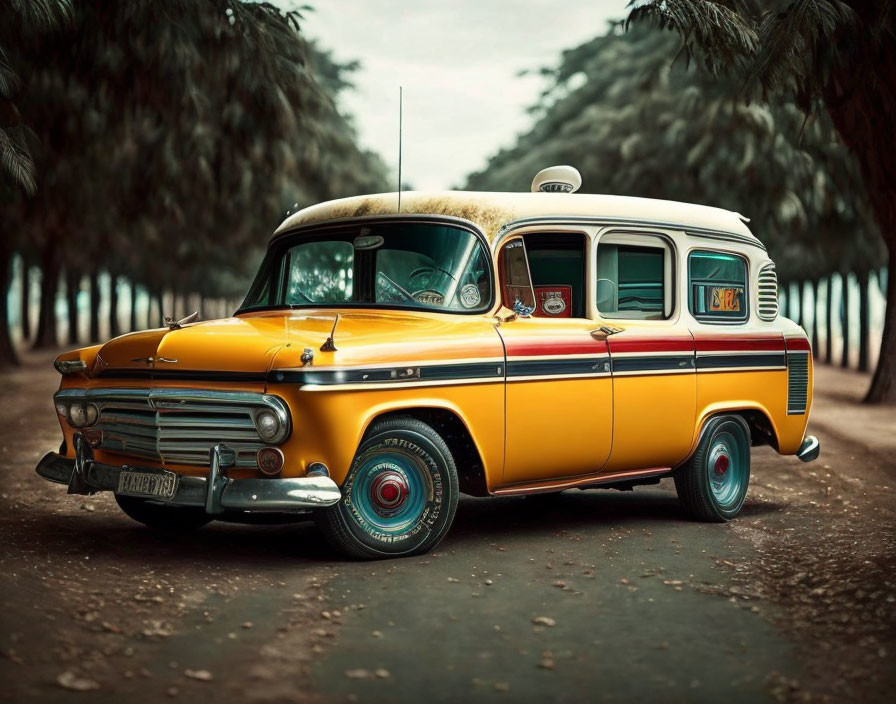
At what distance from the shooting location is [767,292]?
1002cm

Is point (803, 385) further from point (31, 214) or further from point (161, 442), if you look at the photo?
point (31, 214)

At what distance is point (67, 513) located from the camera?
9.44 meters

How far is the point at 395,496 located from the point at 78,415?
2153 millimetres

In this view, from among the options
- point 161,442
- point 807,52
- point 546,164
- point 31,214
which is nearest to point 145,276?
point 546,164

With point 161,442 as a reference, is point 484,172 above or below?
above

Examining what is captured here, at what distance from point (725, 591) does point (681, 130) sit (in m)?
18.2

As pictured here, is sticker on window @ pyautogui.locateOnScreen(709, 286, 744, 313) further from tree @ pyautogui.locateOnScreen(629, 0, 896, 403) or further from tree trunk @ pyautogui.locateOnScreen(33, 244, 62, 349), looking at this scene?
tree trunk @ pyautogui.locateOnScreen(33, 244, 62, 349)

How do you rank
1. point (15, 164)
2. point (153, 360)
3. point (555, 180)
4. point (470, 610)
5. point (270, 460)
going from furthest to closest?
1. point (15, 164)
2. point (555, 180)
3. point (153, 360)
4. point (270, 460)
5. point (470, 610)

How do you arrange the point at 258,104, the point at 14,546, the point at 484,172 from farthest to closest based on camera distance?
1. the point at 484,172
2. the point at 258,104
3. the point at 14,546

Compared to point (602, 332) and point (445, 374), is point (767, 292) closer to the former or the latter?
point (602, 332)

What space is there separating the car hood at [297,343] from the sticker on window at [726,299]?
2423 millimetres

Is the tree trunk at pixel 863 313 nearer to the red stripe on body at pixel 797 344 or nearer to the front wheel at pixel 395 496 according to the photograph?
the red stripe on body at pixel 797 344

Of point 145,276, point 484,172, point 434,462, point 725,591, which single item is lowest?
point 725,591

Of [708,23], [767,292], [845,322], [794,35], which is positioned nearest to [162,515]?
[767,292]
